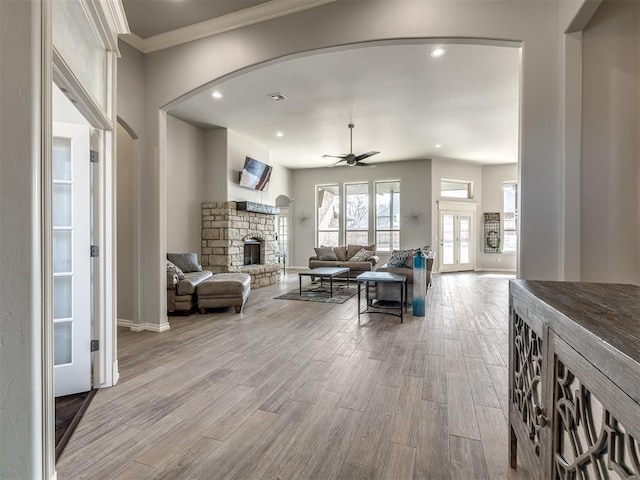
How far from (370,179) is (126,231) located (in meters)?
7.46

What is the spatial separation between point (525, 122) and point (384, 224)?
7.68m

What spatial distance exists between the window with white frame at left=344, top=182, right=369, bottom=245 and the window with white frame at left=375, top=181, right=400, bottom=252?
374 mm

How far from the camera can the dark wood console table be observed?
0.64m

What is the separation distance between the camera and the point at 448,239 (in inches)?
389

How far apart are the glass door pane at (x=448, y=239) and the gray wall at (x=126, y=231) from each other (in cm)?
846

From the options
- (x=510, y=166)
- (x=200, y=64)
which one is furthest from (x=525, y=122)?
(x=510, y=166)

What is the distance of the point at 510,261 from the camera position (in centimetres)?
982

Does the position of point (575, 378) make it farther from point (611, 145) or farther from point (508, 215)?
point (508, 215)

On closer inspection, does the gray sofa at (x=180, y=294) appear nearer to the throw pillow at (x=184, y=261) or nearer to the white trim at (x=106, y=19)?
the throw pillow at (x=184, y=261)

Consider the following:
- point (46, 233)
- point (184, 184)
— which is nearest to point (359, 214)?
point (184, 184)

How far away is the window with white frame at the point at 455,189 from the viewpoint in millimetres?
9867

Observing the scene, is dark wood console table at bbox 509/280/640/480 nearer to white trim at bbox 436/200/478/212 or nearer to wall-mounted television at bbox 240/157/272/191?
wall-mounted television at bbox 240/157/272/191
